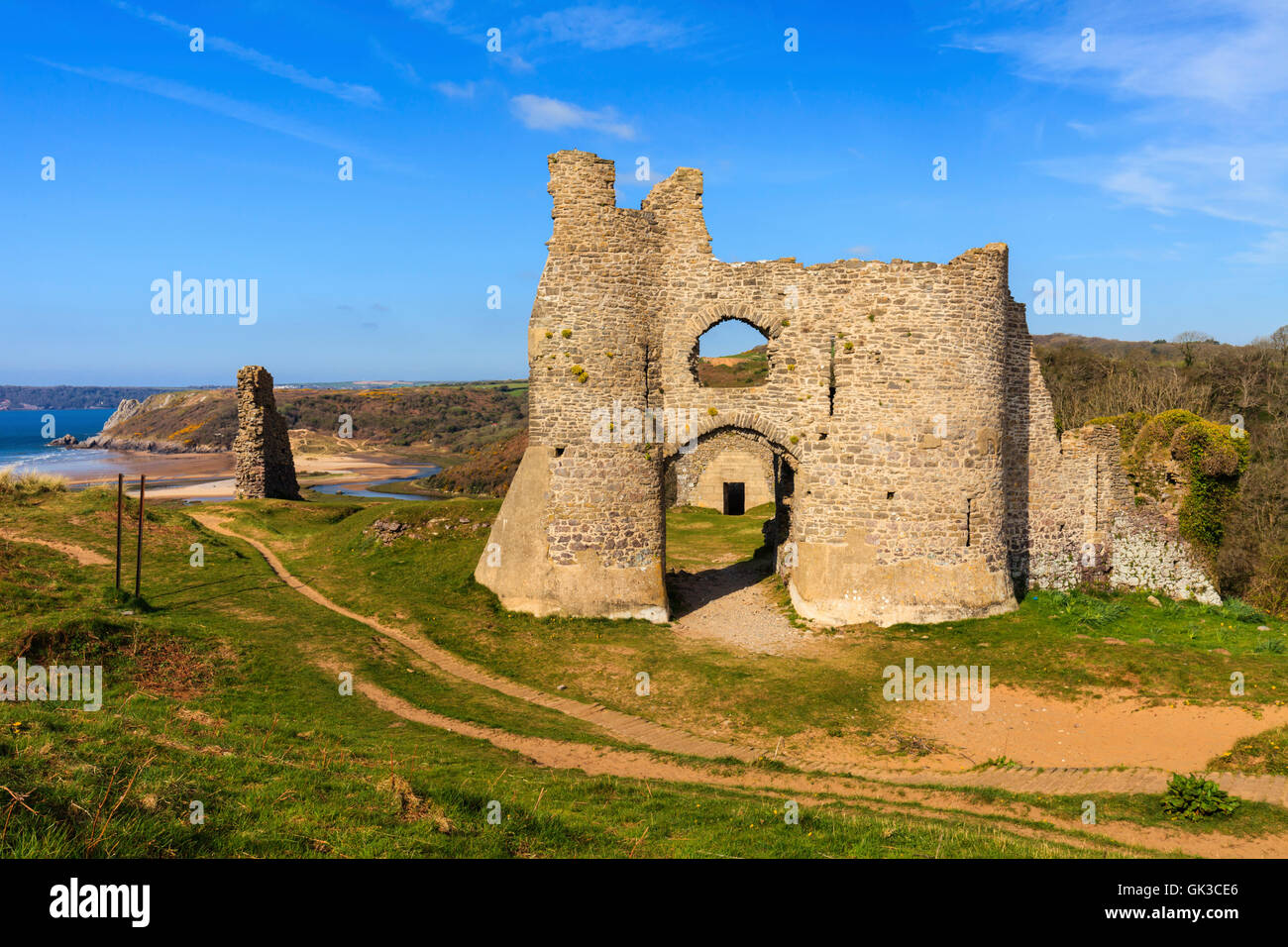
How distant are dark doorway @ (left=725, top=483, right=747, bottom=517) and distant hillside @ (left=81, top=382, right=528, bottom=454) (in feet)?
157

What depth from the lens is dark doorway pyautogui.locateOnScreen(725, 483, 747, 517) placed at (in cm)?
4025

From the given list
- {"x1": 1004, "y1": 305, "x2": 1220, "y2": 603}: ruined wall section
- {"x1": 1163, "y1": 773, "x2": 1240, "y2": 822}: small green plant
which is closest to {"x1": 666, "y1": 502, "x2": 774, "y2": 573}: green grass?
{"x1": 1004, "y1": 305, "x2": 1220, "y2": 603}: ruined wall section

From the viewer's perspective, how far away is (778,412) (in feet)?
65.5

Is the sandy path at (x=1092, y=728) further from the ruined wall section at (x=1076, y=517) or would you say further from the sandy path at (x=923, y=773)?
the ruined wall section at (x=1076, y=517)

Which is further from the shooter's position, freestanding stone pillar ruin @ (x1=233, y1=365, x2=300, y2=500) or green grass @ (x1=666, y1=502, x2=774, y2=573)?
freestanding stone pillar ruin @ (x1=233, y1=365, x2=300, y2=500)

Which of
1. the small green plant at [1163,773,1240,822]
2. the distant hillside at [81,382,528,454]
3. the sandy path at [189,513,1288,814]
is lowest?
the sandy path at [189,513,1288,814]

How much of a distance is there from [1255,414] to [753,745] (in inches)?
1804

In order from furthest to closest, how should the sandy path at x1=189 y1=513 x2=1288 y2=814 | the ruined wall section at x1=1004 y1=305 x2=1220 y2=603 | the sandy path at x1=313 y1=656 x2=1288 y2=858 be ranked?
the ruined wall section at x1=1004 y1=305 x2=1220 y2=603 < the sandy path at x1=189 y1=513 x2=1288 y2=814 < the sandy path at x1=313 y1=656 x2=1288 y2=858

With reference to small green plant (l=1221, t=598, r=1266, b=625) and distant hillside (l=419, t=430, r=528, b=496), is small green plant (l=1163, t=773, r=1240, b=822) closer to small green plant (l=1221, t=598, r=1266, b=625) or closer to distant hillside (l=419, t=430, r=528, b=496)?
small green plant (l=1221, t=598, r=1266, b=625)

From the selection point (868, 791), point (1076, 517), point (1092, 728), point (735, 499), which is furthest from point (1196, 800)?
point (735, 499)

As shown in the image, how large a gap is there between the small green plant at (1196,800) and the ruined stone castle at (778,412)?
26.1 ft

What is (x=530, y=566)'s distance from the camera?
19688 mm

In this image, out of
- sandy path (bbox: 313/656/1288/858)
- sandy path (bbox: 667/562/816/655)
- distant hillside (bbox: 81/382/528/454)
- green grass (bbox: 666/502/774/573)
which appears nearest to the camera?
sandy path (bbox: 313/656/1288/858)

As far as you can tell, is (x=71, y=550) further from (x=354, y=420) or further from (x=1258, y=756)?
(x=354, y=420)
